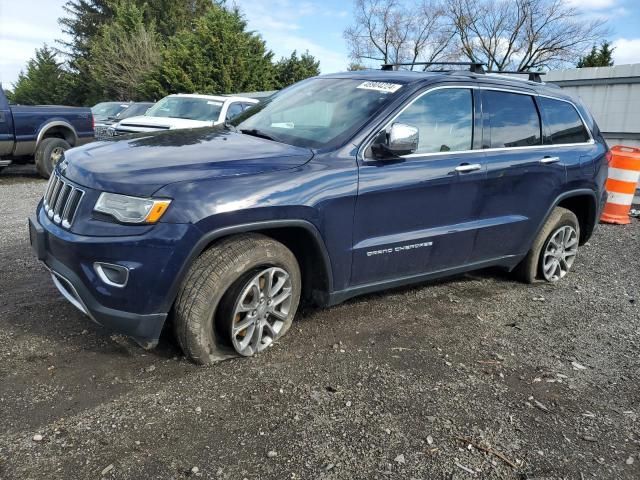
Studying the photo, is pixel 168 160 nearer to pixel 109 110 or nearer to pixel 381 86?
pixel 381 86

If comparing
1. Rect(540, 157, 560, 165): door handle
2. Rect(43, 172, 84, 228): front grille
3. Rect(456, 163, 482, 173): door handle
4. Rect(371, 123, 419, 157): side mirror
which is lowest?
Rect(43, 172, 84, 228): front grille

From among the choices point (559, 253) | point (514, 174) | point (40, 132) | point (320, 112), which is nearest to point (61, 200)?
point (320, 112)

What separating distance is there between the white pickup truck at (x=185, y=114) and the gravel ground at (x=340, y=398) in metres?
6.50

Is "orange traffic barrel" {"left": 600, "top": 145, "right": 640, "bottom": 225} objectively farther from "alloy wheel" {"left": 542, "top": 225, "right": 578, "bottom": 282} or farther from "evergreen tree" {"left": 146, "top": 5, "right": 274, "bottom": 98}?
"evergreen tree" {"left": 146, "top": 5, "right": 274, "bottom": 98}

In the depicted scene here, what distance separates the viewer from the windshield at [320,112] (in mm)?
3636

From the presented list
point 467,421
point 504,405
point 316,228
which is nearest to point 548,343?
point 504,405

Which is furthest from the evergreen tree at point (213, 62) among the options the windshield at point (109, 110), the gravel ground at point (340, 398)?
the gravel ground at point (340, 398)

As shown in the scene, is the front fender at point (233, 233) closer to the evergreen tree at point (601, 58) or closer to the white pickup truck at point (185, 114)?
the white pickup truck at point (185, 114)

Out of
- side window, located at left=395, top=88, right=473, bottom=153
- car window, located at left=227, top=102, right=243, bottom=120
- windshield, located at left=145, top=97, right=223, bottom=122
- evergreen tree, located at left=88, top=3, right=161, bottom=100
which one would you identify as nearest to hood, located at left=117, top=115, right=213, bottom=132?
windshield, located at left=145, top=97, right=223, bottom=122

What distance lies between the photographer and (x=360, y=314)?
13.7ft

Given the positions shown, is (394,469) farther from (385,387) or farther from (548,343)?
(548,343)

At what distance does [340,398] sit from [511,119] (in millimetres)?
2799

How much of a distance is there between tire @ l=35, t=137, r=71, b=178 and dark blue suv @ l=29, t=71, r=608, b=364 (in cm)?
753

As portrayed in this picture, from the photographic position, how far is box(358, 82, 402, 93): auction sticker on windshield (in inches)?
151
